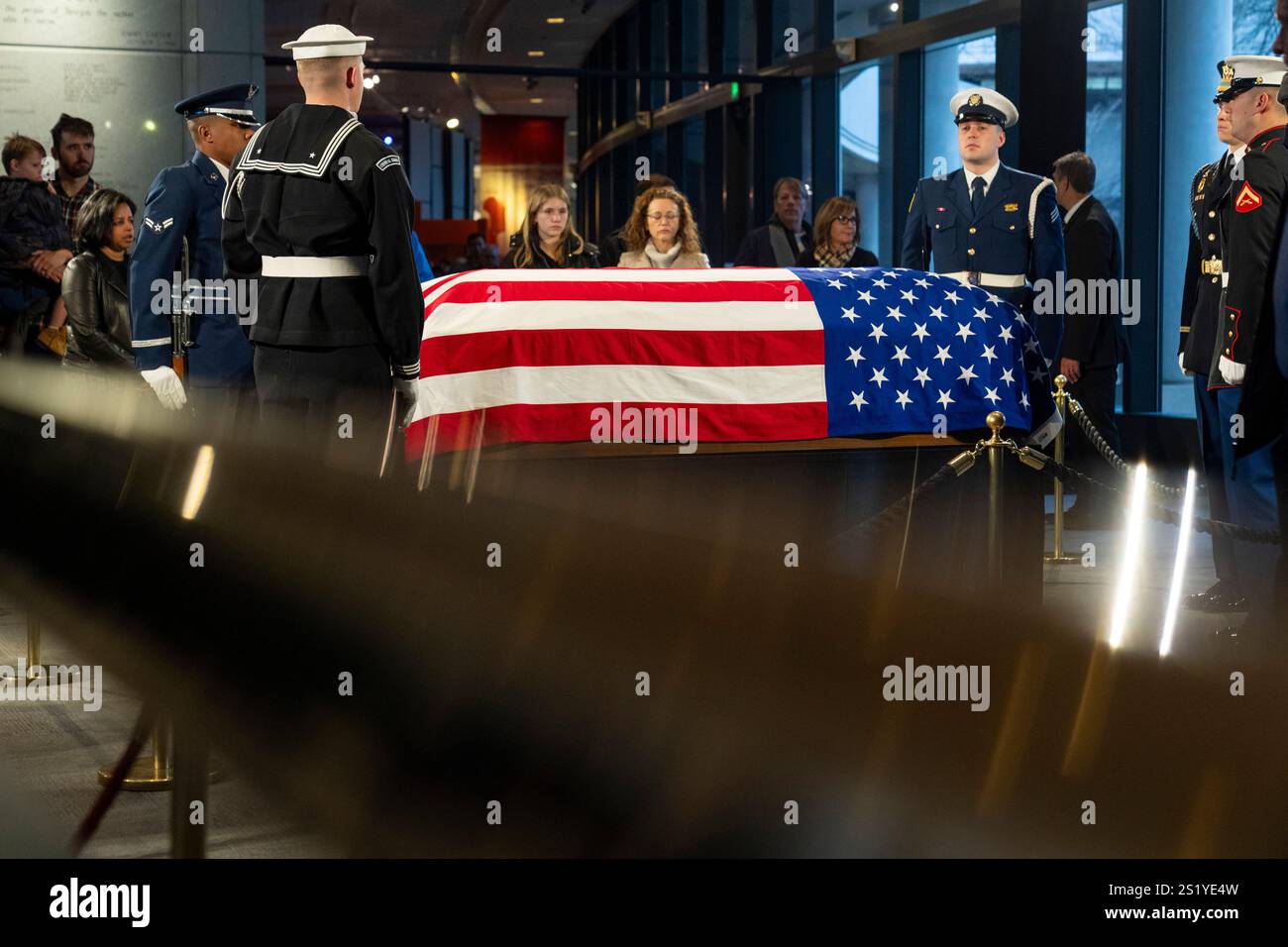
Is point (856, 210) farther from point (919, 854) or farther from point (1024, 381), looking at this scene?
point (919, 854)

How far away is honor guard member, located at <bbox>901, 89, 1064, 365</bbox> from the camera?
5.86 meters

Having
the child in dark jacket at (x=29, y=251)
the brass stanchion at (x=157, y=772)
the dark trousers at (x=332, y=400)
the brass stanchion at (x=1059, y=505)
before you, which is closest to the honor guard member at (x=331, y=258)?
the dark trousers at (x=332, y=400)

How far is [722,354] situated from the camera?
4418 mm

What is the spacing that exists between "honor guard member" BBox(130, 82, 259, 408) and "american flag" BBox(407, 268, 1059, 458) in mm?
621

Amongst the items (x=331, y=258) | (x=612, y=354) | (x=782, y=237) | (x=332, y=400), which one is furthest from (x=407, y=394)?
(x=782, y=237)

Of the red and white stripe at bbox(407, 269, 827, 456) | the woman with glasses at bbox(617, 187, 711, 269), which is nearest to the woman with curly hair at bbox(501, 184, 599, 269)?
the woman with glasses at bbox(617, 187, 711, 269)

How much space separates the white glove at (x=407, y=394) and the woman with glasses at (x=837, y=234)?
347cm

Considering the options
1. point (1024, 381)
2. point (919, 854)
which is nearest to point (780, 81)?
point (1024, 381)

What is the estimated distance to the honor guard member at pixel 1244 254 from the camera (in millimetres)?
4656

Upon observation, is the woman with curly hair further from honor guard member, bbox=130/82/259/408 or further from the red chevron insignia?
the red chevron insignia

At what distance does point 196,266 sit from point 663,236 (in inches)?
85.3

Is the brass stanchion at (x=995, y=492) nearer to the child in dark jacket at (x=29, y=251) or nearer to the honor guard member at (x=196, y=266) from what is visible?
the honor guard member at (x=196, y=266)

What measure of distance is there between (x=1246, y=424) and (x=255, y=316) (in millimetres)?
2335
